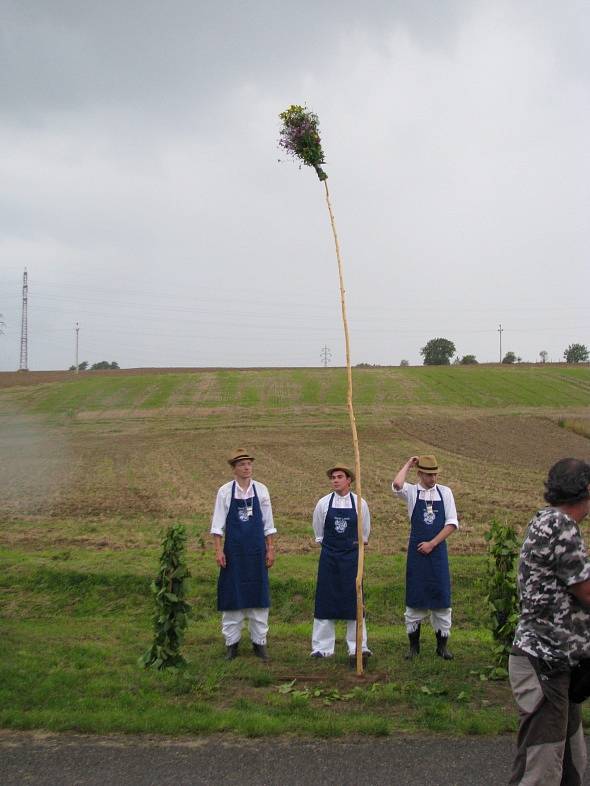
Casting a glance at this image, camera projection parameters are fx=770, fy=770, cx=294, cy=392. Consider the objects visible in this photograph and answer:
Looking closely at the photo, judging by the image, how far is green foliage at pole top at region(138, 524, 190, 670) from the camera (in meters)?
7.31

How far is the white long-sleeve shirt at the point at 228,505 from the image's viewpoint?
8148 mm

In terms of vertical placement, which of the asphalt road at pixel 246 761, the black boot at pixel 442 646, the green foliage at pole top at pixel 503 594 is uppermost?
the green foliage at pole top at pixel 503 594

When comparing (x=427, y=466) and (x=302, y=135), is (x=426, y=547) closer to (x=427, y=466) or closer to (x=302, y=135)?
(x=427, y=466)

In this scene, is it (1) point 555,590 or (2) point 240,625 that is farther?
(2) point 240,625

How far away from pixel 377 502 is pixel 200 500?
4.73 meters

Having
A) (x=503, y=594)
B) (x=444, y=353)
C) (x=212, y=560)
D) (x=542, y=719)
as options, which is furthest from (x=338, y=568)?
(x=444, y=353)

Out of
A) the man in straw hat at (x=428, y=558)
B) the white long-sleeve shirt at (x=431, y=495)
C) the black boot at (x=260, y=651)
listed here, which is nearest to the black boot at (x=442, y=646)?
the man in straw hat at (x=428, y=558)

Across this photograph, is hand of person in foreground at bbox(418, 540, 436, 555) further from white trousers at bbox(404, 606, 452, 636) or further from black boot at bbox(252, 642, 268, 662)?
black boot at bbox(252, 642, 268, 662)

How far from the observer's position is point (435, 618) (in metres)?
8.02

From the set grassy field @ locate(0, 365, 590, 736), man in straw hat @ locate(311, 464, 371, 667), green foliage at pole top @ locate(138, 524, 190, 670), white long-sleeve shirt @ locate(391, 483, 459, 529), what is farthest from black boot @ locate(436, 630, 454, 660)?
green foliage at pole top @ locate(138, 524, 190, 670)

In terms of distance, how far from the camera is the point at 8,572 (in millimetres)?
11664

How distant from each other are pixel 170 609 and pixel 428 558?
8.90ft

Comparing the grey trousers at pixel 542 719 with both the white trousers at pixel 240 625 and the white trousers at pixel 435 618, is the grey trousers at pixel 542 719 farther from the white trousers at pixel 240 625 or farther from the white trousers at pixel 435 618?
the white trousers at pixel 240 625

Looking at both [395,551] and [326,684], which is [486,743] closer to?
[326,684]
